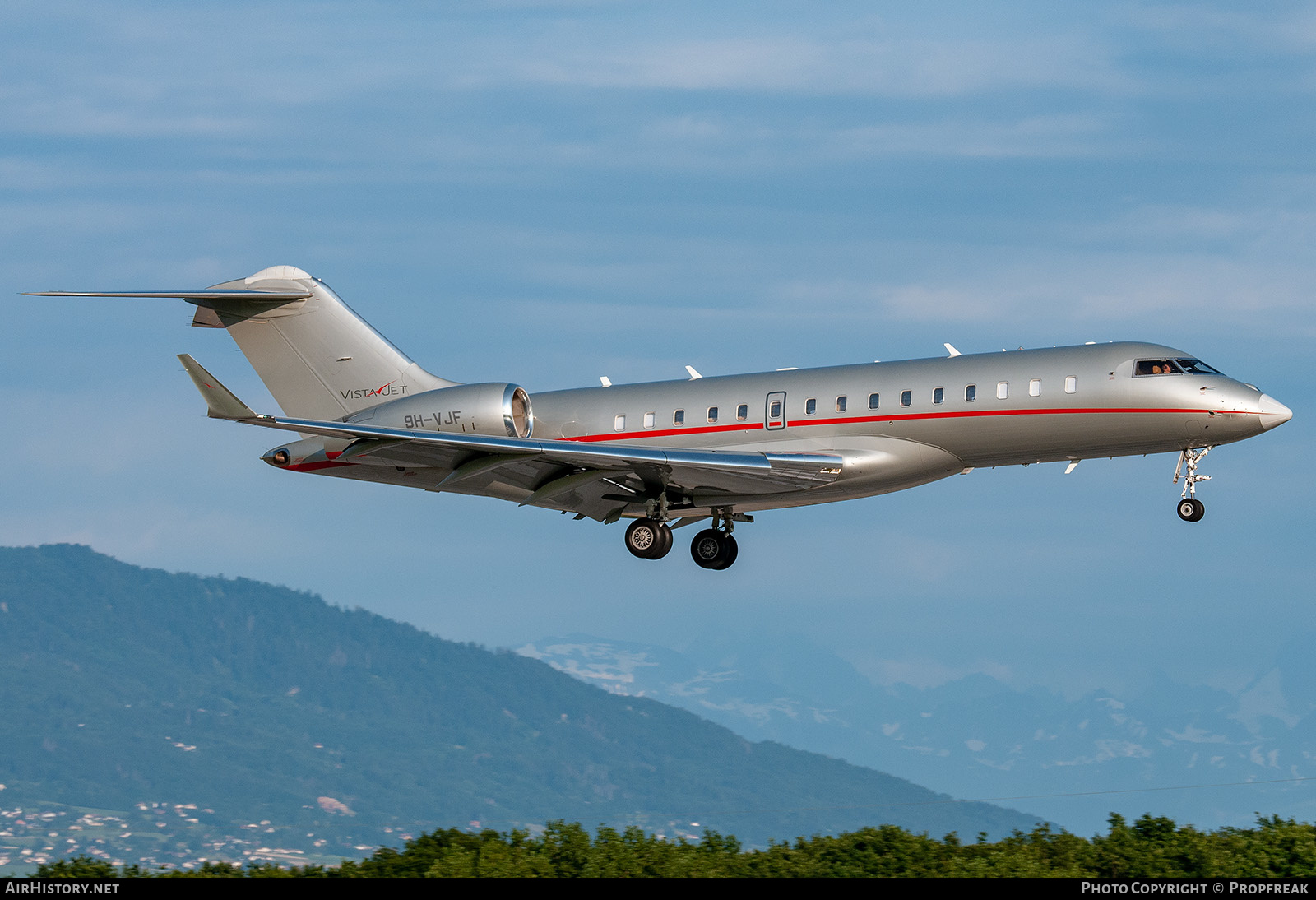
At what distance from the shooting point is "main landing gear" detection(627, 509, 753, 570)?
30.0 meters

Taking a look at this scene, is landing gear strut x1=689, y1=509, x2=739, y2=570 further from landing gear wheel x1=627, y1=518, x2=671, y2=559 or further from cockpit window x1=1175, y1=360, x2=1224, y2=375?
cockpit window x1=1175, y1=360, x2=1224, y2=375

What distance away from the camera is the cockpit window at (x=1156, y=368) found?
26.7 metres

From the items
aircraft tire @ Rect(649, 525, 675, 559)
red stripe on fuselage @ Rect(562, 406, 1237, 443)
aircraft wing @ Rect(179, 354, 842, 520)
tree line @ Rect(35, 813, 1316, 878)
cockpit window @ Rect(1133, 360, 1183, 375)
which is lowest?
tree line @ Rect(35, 813, 1316, 878)

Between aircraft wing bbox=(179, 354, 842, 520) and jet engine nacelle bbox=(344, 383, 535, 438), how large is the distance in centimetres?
46

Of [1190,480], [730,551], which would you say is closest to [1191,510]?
[1190,480]

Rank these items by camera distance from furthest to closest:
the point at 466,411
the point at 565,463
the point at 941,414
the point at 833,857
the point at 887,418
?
the point at 833,857, the point at 466,411, the point at 565,463, the point at 887,418, the point at 941,414

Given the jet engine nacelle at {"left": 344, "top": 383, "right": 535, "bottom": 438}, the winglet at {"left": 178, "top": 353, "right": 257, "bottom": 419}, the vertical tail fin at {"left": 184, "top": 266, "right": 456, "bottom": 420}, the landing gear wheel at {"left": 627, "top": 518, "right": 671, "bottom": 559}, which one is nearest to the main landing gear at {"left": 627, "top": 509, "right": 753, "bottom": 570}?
the landing gear wheel at {"left": 627, "top": 518, "right": 671, "bottom": 559}

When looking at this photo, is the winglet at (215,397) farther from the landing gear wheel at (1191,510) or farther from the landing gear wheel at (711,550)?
the landing gear wheel at (1191,510)

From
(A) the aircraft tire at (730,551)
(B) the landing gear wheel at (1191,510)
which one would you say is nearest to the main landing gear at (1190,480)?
(B) the landing gear wheel at (1191,510)

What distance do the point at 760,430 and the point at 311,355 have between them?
1015cm

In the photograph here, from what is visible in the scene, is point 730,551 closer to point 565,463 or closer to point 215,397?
point 565,463

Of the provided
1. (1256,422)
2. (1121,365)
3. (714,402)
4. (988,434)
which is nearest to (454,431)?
(714,402)

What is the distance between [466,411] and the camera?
96.6 feet
